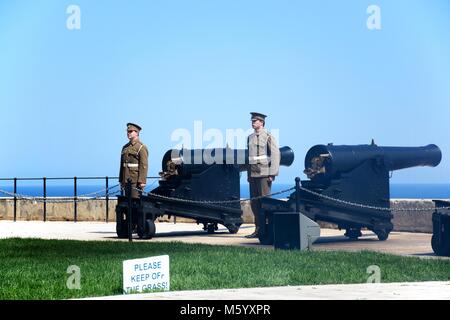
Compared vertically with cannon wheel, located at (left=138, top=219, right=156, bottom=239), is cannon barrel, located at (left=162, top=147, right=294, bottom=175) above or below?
above

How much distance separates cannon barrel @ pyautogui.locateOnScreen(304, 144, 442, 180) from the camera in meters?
17.9

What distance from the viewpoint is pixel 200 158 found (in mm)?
20484

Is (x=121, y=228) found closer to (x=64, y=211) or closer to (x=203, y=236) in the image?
(x=203, y=236)

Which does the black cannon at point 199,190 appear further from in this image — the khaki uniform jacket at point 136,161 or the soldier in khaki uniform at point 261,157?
the soldier in khaki uniform at point 261,157

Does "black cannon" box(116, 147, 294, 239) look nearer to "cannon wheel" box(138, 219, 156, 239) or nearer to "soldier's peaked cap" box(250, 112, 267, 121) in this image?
"cannon wheel" box(138, 219, 156, 239)

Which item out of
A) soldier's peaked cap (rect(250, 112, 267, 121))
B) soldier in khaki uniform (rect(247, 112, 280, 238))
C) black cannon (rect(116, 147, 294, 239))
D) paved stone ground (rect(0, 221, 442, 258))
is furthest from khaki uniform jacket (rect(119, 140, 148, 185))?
soldier's peaked cap (rect(250, 112, 267, 121))

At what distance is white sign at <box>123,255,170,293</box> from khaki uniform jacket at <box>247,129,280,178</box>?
8464mm

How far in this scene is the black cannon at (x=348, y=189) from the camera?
58.1 ft

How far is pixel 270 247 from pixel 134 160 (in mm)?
3648

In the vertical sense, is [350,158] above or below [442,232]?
above

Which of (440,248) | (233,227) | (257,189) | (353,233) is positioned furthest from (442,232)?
(233,227)

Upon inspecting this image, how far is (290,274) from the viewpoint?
38.2 ft

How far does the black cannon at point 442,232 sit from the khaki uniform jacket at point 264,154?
13.3 ft

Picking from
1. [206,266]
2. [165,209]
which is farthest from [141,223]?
[206,266]
